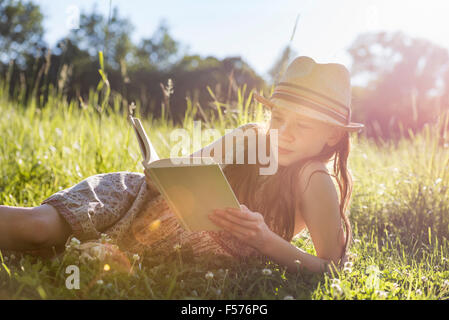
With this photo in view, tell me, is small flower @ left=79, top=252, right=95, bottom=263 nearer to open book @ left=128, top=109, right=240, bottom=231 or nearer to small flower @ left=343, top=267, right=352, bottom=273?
open book @ left=128, top=109, right=240, bottom=231

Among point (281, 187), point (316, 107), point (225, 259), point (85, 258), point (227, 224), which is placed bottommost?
point (225, 259)

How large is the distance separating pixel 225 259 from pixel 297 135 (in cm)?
78

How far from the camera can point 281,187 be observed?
2.15 meters

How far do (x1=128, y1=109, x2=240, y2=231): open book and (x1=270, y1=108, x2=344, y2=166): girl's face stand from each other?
57cm

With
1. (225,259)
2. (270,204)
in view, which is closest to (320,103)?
(270,204)

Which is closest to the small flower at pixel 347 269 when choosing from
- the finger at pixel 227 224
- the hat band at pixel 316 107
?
the finger at pixel 227 224

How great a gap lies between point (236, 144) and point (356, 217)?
1.40m

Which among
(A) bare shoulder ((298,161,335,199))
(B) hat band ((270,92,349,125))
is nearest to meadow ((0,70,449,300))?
(A) bare shoulder ((298,161,335,199))

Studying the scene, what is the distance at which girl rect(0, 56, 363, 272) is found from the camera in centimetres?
190

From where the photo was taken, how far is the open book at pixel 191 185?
59.4 inches

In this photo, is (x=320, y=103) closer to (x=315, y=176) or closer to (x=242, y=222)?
(x=315, y=176)

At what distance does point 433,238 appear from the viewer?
2.90 meters
